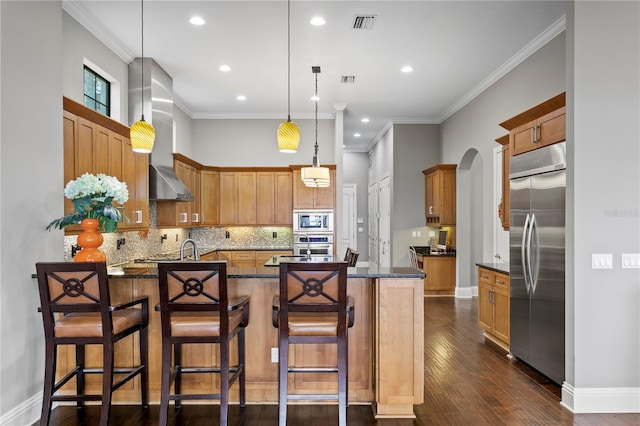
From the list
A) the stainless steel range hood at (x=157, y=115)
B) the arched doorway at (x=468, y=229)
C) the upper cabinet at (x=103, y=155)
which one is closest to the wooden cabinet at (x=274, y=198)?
the stainless steel range hood at (x=157, y=115)

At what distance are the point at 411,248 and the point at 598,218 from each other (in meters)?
5.01

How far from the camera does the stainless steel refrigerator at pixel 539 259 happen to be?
332 cm

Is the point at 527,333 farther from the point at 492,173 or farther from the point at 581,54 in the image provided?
the point at 492,173

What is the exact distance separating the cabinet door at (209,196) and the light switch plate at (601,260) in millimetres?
5809

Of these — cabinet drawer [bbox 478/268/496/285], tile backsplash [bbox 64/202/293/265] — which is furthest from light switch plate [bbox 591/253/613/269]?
tile backsplash [bbox 64/202/293/265]

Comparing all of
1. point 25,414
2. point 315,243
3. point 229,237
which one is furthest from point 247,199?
point 25,414

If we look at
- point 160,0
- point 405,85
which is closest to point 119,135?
point 160,0

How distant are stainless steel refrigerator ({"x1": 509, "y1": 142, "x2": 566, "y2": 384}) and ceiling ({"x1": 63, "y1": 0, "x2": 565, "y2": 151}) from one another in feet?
4.98

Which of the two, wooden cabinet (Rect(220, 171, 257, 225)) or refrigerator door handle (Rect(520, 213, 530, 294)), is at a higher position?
wooden cabinet (Rect(220, 171, 257, 225))

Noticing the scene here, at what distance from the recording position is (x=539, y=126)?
362cm

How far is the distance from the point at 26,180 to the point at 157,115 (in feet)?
8.72

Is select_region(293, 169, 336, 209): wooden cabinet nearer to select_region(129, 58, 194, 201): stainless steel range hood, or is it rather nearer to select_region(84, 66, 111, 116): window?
select_region(129, 58, 194, 201): stainless steel range hood

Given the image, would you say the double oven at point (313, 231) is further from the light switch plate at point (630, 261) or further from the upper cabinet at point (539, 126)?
the light switch plate at point (630, 261)

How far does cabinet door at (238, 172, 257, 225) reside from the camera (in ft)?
25.1
